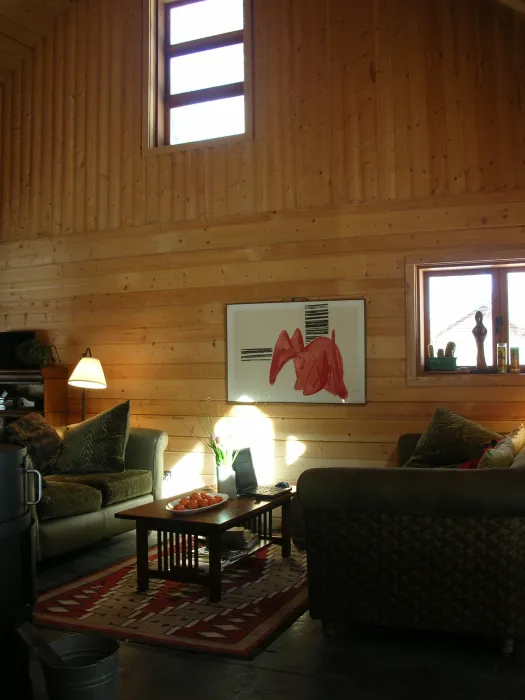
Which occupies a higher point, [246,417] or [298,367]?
[298,367]

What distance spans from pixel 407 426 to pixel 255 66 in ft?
10.3

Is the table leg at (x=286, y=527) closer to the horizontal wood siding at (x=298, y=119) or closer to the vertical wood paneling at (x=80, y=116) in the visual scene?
the horizontal wood siding at (x=298, y=119)

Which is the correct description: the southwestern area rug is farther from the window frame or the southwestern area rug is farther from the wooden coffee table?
the window frame

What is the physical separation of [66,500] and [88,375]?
1.54m

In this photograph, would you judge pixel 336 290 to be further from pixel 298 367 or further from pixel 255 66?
pixel 255 66

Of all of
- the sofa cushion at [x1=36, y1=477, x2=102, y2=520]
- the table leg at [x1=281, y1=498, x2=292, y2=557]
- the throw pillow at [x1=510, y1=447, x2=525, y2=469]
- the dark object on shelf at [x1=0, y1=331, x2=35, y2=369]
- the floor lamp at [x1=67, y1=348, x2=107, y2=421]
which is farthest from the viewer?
the dark object on shelf at [x1=0, y1=331, x2=35, y2=369]

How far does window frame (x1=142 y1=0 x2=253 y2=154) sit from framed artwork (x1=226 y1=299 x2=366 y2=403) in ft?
5.06

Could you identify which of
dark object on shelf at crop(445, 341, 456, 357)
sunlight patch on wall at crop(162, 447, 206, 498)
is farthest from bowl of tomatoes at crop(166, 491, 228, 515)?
dark object on shelf at crop(445, 341, 456, 357)

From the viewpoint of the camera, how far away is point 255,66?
5.62 m

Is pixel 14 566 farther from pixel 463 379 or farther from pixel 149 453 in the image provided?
pixel 463 379

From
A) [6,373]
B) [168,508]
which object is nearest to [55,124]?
[6,373]

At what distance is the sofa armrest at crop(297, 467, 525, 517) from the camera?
→ 274 cm

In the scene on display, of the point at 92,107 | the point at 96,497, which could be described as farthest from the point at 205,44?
the point at 96,497

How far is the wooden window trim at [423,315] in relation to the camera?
4.84 meters
